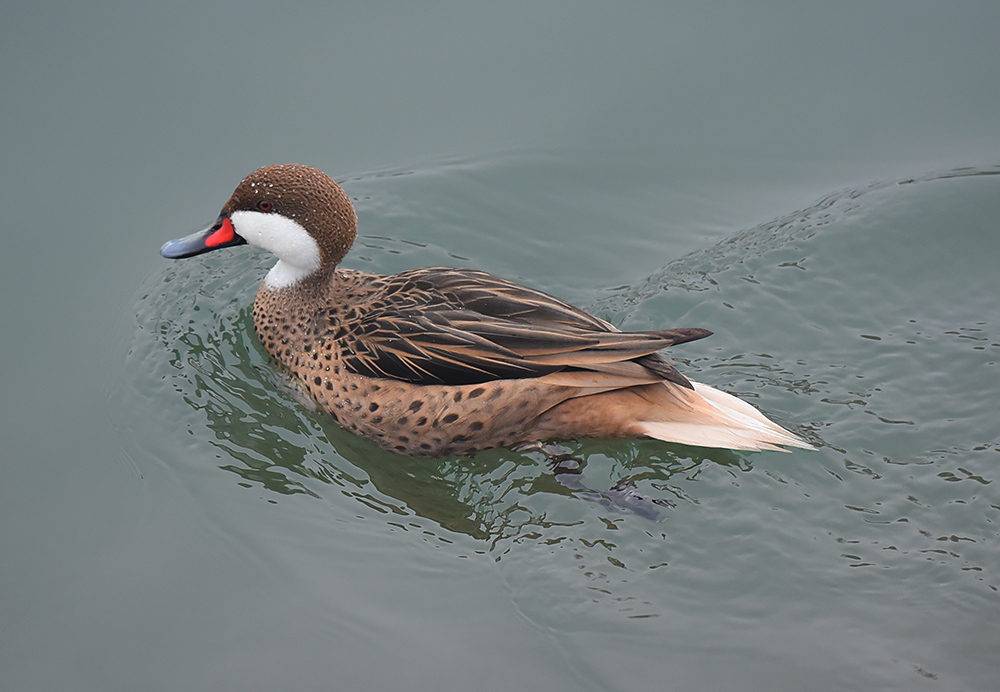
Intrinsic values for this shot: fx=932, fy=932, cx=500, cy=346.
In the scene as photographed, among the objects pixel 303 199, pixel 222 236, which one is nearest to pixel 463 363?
pixel 303 199

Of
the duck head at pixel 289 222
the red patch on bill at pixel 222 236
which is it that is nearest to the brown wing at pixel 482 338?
the duck head at pixel 289 222

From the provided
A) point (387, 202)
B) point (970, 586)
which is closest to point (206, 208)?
point (387, 202)

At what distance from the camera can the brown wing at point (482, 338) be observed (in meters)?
5.02

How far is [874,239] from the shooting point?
6629mm

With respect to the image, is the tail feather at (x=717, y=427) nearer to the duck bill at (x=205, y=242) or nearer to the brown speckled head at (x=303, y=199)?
the brown speckled head at (x=303, y=199)

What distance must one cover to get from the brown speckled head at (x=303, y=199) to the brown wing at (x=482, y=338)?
53 cm

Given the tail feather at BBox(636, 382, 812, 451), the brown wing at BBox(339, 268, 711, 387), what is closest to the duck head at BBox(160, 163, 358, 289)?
the brown wing at BBox(339, 268, 711, 387)

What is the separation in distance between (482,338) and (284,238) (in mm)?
1418

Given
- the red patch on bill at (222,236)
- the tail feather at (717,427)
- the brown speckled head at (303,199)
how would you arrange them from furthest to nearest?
the red patch on bill at (222,236) < the brown speckled head at (303,199) < the tail feather at (717,427)

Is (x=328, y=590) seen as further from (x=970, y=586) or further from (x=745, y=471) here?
(x=970, y=586)

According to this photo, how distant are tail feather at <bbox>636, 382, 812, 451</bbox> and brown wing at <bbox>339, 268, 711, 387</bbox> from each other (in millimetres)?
193

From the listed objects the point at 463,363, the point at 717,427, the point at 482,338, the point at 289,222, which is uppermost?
the point at 289,222

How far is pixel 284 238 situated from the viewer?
18.4 ft

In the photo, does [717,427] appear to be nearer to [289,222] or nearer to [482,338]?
[482,338]
